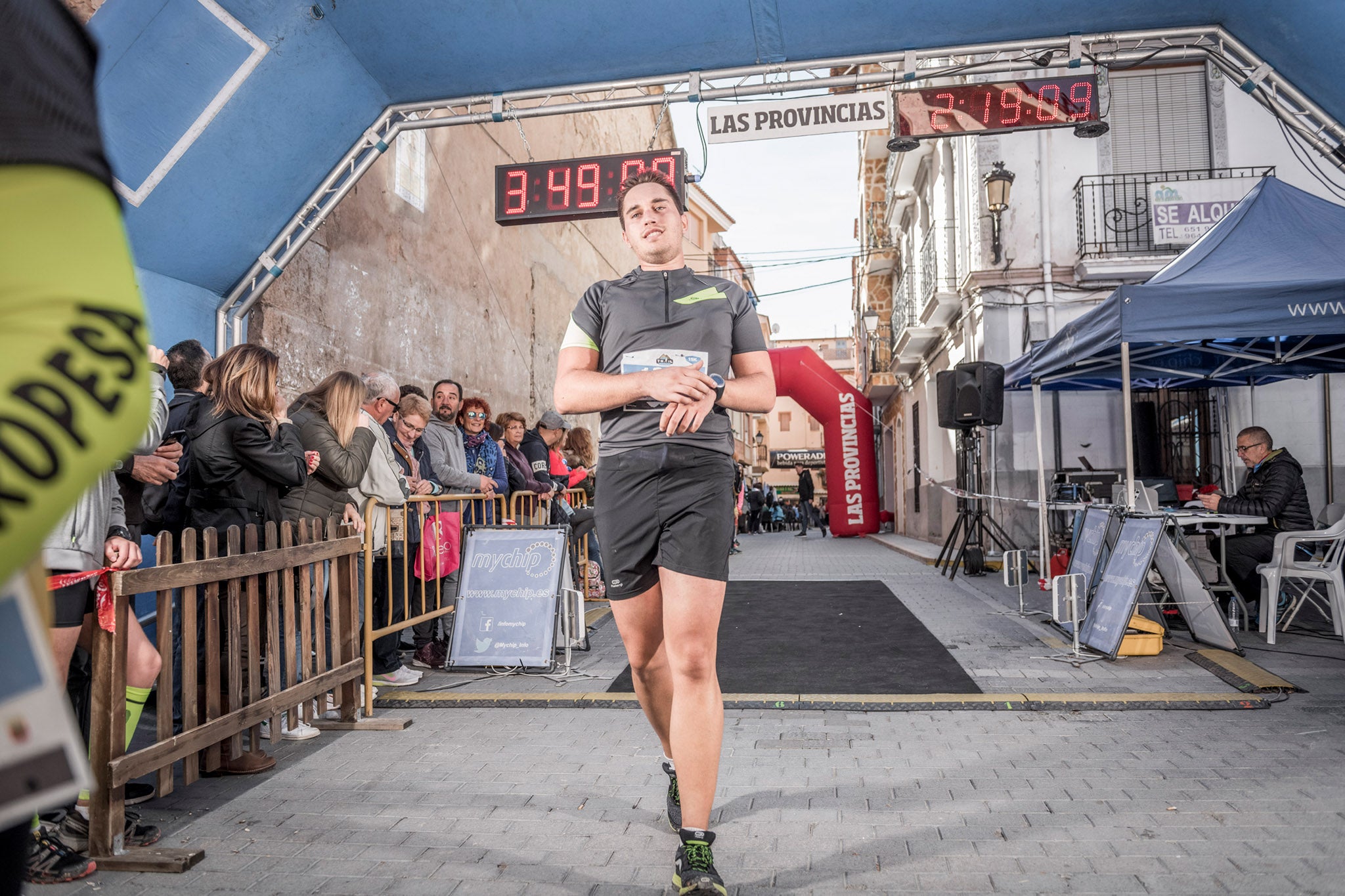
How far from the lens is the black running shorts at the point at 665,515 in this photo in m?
2.79

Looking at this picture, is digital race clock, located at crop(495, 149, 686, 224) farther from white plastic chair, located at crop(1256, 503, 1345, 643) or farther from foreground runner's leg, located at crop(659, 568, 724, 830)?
foreground runner's leg, located at crop(659, 568, 724, 830)

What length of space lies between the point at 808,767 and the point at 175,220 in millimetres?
5301

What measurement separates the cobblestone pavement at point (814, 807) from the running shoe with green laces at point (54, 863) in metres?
0.05

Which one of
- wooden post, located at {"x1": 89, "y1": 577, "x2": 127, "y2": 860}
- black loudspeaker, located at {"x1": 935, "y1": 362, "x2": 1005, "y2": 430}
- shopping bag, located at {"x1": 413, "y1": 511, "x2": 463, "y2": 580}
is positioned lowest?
wooden post, located at {"x1": 89, "y1": 577, "x2": 127, "y2": 860}

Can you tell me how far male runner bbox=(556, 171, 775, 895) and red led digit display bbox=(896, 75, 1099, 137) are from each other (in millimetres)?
5868

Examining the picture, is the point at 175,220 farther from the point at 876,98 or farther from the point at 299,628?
the point at 876,98

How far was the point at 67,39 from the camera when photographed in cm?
93

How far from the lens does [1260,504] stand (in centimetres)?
730

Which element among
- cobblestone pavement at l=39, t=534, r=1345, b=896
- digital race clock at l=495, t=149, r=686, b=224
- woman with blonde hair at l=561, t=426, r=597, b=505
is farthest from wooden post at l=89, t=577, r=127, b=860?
woman with blonde hair at l=561, t=426, r=597, b=505

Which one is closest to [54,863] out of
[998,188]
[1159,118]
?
[998,188]

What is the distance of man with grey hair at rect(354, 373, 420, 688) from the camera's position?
5.66 metres

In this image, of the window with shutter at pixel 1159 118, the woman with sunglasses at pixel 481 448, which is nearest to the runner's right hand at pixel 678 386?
the woman with sunglasses at pixel 481 448

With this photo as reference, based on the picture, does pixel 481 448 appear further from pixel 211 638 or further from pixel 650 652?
pixel 650 652

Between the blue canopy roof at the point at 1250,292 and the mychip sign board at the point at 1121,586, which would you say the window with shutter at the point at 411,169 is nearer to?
the blue canopy roof at the point at 1250,292
